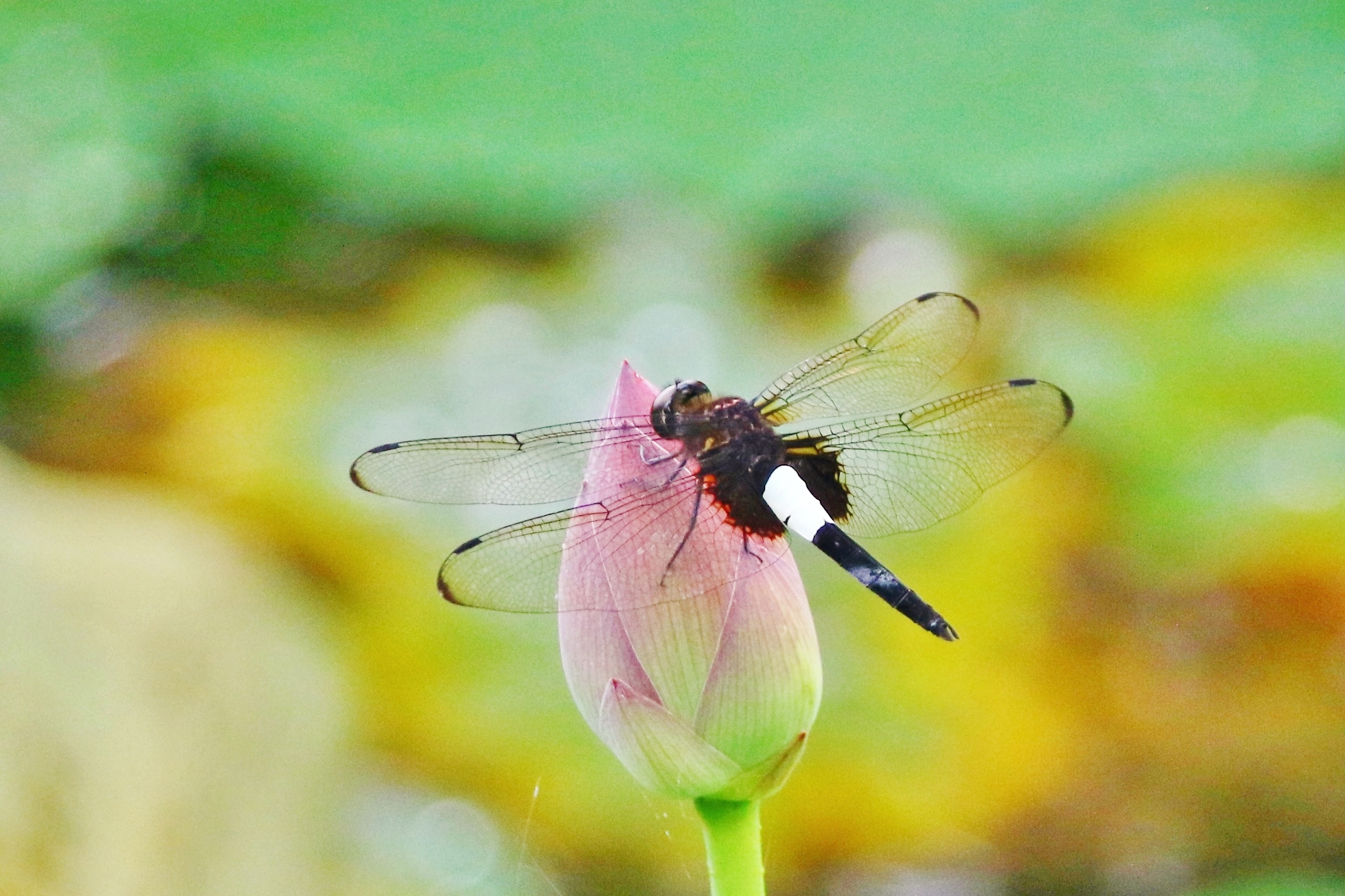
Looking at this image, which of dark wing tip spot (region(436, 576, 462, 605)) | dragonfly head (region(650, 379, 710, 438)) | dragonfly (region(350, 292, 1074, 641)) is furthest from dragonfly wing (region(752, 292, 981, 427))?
dark wing tip spot (region(436, 576, 462, 605))

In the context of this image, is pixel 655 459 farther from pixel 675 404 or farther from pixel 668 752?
pixel 668 752

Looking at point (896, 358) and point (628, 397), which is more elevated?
point (896, 358)

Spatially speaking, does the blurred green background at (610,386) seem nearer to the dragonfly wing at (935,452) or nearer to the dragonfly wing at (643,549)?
the dragonfly wing at (935,452)

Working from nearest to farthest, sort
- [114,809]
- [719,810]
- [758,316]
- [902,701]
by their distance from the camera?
1. [719,810]
2. [114,809]
3. [902,701]
4. [758,316]

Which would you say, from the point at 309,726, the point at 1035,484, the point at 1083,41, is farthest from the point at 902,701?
the point at 1083,41

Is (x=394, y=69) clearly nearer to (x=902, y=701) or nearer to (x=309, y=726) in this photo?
(x=309, y=726)

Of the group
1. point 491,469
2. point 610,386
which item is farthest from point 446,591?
point 610,386

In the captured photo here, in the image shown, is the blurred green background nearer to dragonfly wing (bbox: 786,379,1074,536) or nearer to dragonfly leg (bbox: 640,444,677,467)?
dragonfly wing (bbox: 786,379,1074,536)
